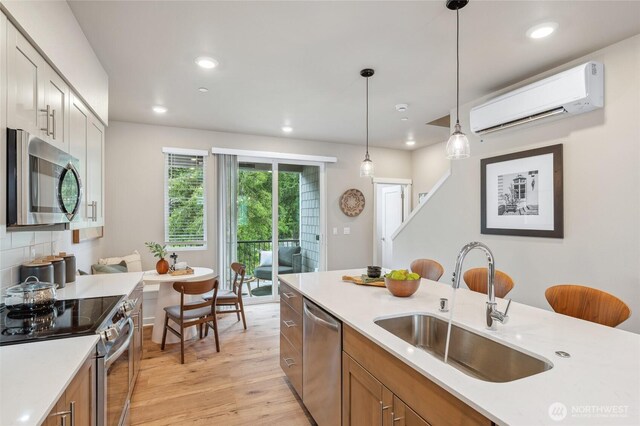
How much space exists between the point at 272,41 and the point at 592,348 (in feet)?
8.29

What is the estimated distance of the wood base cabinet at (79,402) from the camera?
3.43ft

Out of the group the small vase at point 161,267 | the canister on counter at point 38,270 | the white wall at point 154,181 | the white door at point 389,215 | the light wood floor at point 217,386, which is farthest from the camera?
the white door at point 389,215

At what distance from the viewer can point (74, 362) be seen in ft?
3.85

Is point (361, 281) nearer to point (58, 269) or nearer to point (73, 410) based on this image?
point (73, 410)

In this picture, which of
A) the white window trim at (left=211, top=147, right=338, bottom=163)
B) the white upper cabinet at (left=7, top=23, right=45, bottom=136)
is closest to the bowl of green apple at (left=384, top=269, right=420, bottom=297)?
the white upper cabinet at (left=7, top=23, right=45, bottom=136)

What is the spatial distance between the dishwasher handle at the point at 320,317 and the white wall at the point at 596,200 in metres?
0.81

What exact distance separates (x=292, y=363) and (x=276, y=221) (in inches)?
118

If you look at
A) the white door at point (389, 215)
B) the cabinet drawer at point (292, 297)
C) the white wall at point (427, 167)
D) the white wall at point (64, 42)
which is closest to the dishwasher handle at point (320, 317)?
the cabinet drawer at point (292, 297)

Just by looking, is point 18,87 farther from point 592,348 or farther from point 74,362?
point 592,348

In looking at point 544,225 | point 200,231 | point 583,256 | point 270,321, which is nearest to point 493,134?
point 544,225

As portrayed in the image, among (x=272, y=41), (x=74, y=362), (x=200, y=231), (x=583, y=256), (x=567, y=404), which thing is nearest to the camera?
(x=567, y=404)

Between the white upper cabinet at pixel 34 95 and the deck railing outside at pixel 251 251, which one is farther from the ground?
the white upper cabinet at pixel 34 95

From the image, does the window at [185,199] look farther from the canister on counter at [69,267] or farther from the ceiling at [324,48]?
the canister on counter at [69,267]

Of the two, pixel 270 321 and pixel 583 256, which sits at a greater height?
pixel 583 256
